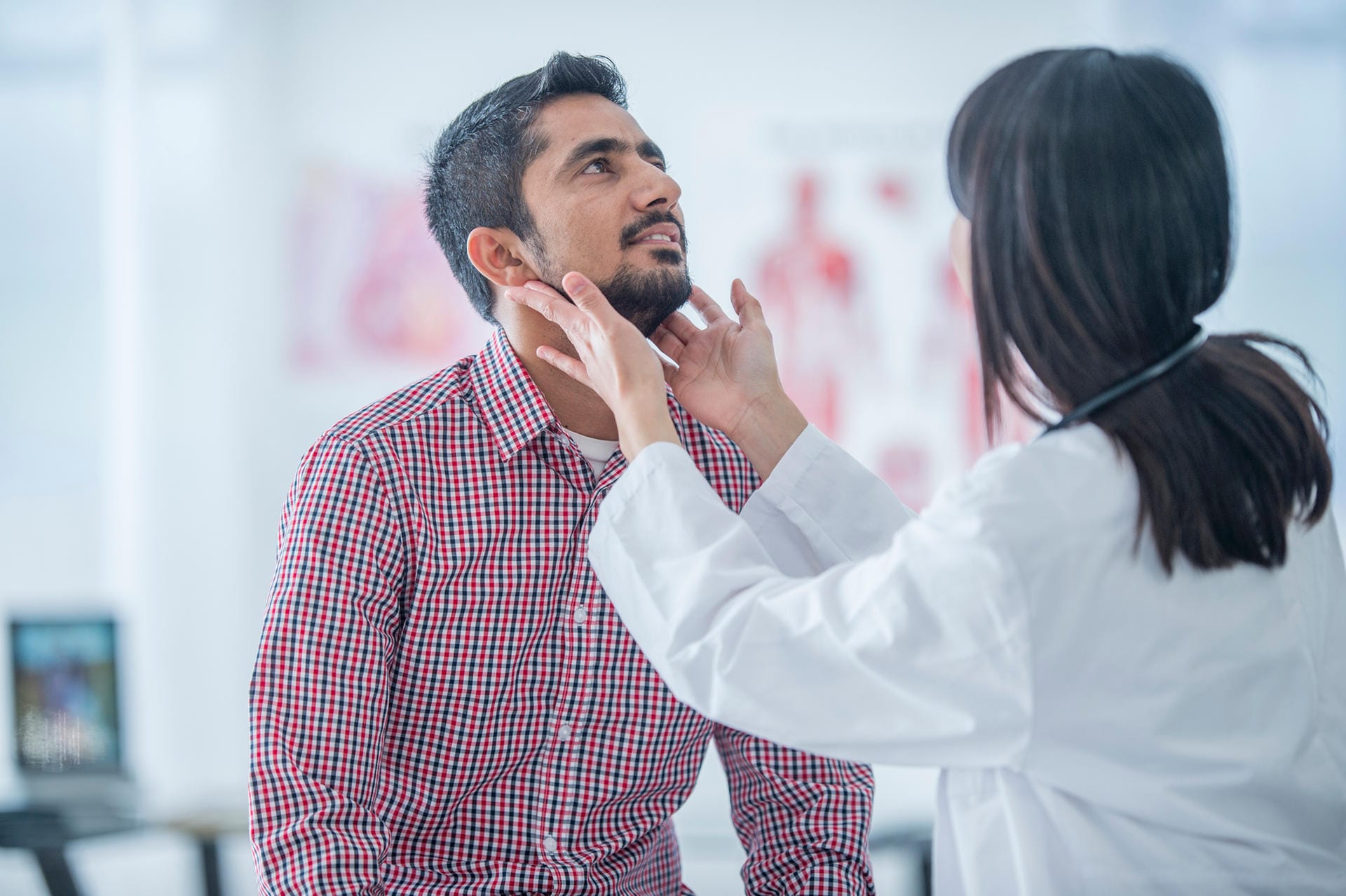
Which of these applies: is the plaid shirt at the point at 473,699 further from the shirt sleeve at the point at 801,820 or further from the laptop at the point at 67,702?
the laptop at the point at 67,702

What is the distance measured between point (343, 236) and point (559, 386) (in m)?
1.88

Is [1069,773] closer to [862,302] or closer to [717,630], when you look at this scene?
[717,630]

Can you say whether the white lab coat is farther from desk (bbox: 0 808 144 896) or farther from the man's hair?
desk (bbox: 0 808 144 896)

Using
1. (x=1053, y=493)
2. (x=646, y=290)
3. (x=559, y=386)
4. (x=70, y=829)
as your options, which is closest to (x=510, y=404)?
(x=559, y=386)

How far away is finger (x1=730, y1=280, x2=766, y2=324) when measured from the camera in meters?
1.39

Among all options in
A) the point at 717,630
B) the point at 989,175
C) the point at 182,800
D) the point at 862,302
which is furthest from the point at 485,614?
the point at 862,302

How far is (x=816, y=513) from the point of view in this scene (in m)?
1.27

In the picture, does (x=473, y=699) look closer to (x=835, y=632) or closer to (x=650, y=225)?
(x=835, y=632)

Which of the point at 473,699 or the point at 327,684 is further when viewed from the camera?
the point at 473,699

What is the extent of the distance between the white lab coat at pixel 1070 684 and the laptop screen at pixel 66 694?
1771 mm

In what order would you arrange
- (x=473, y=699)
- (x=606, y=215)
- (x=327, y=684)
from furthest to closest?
(x=606, y=215)
(x=473, y=699)
(x=327, y=684)

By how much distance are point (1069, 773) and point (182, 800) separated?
1.90 metres

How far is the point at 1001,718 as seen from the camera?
0.86 metres

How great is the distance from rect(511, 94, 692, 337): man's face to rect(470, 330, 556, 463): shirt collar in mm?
127
